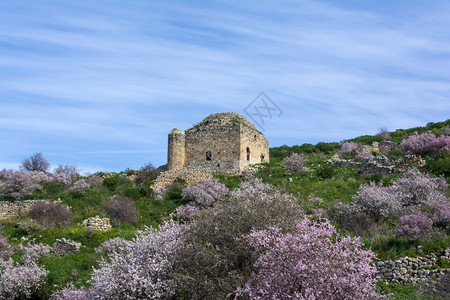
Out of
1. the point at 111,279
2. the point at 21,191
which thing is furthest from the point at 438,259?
the point at 21,191

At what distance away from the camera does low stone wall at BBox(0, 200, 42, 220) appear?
28.0m

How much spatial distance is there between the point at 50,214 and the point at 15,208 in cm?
344

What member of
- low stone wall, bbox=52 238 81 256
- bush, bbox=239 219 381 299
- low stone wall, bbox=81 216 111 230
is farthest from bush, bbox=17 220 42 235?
bush, bbox=239 219 381 299

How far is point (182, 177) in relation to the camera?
32750 millimetres

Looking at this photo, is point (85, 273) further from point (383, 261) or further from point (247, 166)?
point (247, 166)

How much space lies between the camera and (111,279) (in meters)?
12.7

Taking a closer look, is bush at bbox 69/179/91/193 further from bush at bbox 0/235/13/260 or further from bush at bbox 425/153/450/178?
bush at bbox 425/153/450/178

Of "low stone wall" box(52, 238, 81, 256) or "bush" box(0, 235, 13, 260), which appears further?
"low stone wall" box(52, 238, 81, 256)

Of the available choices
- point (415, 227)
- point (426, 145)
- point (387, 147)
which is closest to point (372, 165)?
point (426, 145)

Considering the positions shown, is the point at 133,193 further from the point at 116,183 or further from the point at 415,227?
the point at 415,227

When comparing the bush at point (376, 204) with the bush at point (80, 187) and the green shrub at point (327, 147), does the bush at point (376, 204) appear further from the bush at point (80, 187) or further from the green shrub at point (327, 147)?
the green shrub at point (327, 147)

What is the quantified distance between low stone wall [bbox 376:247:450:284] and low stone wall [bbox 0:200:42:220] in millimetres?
19769

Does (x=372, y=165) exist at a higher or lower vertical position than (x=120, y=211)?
higher

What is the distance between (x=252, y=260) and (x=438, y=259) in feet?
19.9
